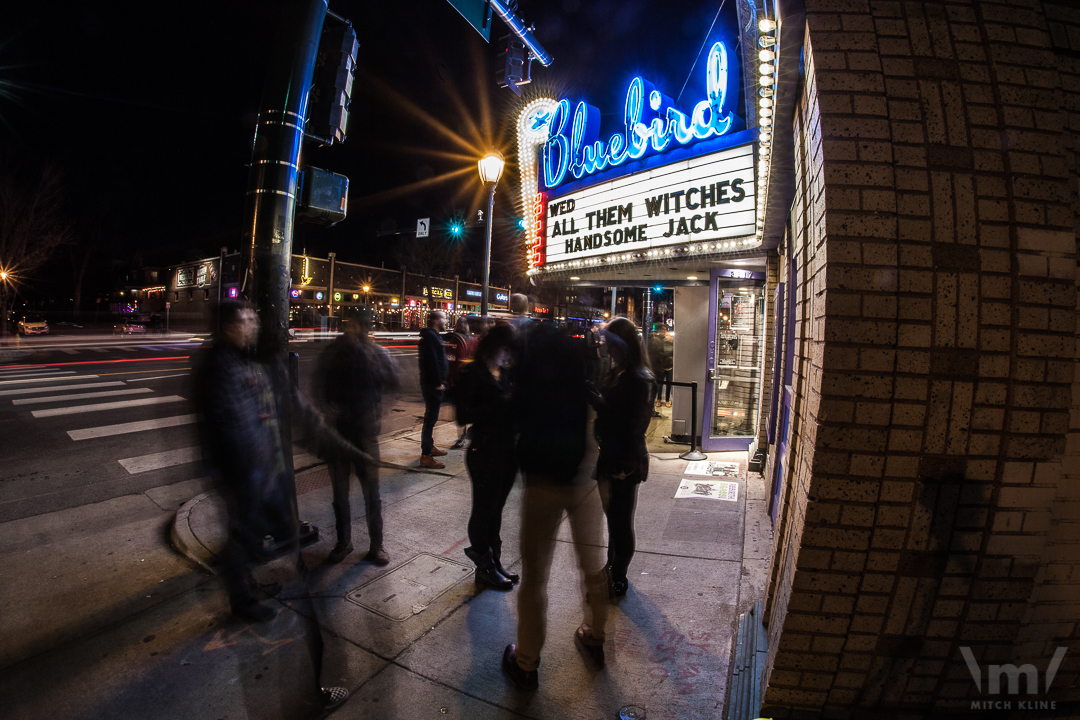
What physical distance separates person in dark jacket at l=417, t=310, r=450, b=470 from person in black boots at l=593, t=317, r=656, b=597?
10.3ft

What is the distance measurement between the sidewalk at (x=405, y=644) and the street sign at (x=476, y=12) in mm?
7432

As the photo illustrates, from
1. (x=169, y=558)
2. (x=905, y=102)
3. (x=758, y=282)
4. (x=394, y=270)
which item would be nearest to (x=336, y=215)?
(x=169, y=558)

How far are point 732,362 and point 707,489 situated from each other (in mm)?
2619

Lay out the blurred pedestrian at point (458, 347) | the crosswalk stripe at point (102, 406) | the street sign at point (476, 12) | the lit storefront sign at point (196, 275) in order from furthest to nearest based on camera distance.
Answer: the lit storefront sign at point (196, 275), the crosswalk stripe at point (102, 406), the street sign at point (476, 12), the blurred pedestrian at point (458, 347)

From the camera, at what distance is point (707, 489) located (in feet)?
18.3

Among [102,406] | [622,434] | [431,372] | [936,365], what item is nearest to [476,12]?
[431,372]

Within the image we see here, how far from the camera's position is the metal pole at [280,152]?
3.81 metres

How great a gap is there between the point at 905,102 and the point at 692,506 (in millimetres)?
3975

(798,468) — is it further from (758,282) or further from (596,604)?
(758,282)

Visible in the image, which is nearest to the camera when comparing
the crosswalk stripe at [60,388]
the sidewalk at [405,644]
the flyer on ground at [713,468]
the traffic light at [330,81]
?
the sidewalk at [405,644]

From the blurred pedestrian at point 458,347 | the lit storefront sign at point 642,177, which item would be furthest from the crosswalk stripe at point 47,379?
the lit storefront sign at point 642,177

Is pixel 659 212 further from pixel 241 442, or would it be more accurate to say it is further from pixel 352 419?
pixel 241 442

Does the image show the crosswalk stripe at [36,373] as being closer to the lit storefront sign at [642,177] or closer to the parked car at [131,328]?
the lit storefront sign at [642,177]

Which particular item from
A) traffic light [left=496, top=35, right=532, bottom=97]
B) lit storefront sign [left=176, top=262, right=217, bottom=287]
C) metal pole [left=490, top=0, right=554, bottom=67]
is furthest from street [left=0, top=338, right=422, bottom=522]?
lit storefront sign [left=176, top=262, right=217, bottom=287]
